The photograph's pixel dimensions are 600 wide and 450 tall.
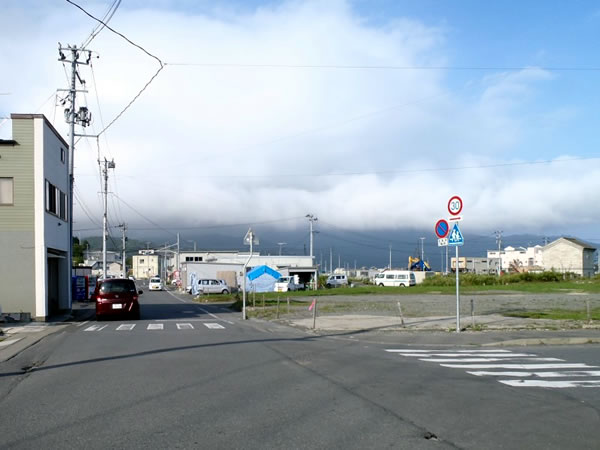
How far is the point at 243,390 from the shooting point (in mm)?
8969

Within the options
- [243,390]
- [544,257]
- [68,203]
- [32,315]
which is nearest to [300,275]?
[544,257]

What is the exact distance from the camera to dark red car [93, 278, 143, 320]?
24.8 metres

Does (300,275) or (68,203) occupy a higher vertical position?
(68,203)

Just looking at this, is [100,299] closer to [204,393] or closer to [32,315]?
[32,315]

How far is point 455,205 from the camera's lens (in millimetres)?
17828

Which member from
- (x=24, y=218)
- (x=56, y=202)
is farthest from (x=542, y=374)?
(x=56, y=202)

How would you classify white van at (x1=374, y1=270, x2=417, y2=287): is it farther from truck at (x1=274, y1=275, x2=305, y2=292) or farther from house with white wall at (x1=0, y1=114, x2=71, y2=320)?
house with white wall at (x1=0, y1=114, x2=71, y2=320)

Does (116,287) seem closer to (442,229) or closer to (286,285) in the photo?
(442,229)

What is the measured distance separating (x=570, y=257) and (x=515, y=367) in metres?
92.0

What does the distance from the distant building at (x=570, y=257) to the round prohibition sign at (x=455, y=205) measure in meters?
81.7

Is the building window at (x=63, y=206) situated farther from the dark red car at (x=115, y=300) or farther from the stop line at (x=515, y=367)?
the stop line at (x=515, y=367)

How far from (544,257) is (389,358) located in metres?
94.9

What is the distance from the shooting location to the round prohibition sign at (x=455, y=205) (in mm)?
17688

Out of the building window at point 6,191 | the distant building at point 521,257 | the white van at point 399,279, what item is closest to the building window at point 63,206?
the building window at point 6,191
